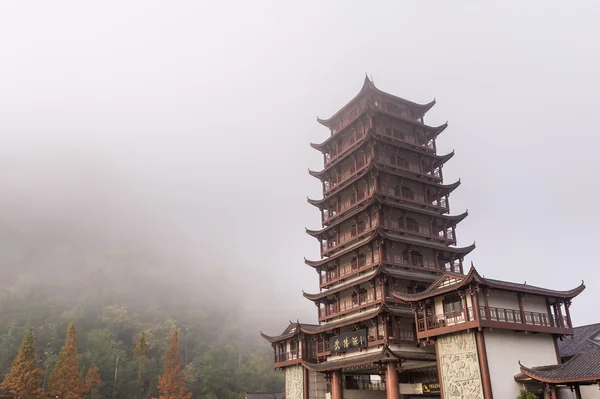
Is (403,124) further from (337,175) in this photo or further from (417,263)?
(417,263)

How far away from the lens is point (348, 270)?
41.2m

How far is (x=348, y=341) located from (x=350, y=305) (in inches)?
142

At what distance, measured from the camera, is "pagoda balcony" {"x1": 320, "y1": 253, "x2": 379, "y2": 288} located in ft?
126

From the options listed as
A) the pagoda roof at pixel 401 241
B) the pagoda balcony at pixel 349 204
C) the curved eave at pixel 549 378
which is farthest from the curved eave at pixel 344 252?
the curved eave at pixel 549 378

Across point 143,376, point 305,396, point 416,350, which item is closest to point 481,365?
point 416,350

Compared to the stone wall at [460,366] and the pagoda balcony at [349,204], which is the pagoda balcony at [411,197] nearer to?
the pagoda balcony at [349,204]

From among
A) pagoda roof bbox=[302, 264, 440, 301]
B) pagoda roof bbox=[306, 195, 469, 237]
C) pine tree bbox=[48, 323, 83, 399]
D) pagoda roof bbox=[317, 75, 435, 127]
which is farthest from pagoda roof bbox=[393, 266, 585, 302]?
pine tree bbox=[48, 323, 83, 399]

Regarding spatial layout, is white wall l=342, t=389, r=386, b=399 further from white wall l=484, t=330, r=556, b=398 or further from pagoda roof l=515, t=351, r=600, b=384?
pagoda roof l=515, t=351, r=600, b=384

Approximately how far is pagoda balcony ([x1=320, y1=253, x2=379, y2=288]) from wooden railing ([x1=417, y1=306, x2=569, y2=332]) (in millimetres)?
8004

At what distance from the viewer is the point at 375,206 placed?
39281 mm

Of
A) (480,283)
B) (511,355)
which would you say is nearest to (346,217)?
(480,283)

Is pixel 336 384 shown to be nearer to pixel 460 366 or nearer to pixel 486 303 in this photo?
pixel 460 366

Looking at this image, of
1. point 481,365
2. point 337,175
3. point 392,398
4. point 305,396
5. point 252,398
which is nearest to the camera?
point 481,365

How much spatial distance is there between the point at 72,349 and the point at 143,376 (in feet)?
94.0
